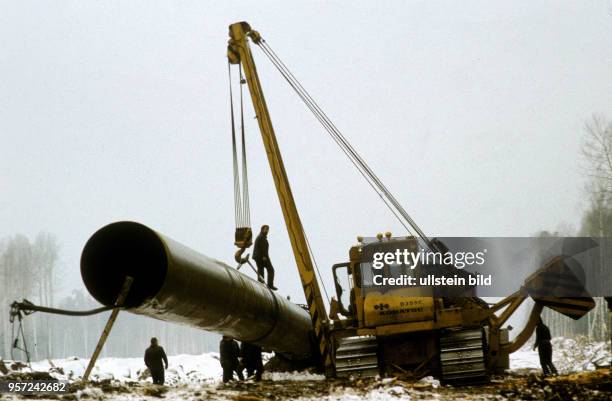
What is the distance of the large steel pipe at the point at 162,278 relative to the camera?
32.5 ft

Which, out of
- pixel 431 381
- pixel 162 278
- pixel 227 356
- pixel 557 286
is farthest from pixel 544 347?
pixel 162 278

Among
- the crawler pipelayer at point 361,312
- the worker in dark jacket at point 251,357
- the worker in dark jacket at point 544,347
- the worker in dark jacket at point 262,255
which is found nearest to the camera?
the crawler pipelayer at point 361,312

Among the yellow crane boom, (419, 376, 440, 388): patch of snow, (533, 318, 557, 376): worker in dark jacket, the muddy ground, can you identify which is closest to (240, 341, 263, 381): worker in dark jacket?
the yellow crane boom

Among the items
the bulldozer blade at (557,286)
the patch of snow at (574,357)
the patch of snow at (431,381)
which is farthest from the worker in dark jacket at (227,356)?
the patch of snow at (574,357)

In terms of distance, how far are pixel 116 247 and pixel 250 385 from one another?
4.26 metres

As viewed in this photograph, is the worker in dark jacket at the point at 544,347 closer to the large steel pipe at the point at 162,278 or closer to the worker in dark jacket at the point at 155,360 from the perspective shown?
the large steel pipe at the point at 162,278

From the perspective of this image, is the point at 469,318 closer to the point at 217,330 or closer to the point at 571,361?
the point at 217,330

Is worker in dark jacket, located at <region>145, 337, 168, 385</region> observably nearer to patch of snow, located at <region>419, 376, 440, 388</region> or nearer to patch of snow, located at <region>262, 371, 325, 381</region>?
patch of snow, located at <region>262, 371, 325, 381</region>

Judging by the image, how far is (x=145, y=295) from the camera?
1023 centimetres

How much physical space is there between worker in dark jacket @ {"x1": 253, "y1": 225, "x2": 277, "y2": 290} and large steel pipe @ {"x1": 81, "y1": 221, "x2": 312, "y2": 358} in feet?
10.7

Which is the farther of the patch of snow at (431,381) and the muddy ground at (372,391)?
the patch of snow at (431,381)

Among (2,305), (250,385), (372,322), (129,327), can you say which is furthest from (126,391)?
(129,327)
